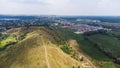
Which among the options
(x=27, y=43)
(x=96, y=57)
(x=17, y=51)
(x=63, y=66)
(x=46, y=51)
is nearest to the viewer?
(x=63, y=66)

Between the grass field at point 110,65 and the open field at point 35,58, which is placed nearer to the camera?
the open field at point 35,58

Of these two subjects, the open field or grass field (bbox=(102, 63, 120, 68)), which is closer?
the open field

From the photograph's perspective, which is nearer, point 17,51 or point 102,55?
point 17,51

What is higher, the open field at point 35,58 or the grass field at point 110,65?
the open field at point 35,58

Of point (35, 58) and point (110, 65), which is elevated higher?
point (35, 58)

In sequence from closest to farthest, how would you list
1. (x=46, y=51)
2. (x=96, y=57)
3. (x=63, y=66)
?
(x=63, y=66), (x=46, y=51), (x=96, y=57)

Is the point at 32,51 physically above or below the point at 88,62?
above

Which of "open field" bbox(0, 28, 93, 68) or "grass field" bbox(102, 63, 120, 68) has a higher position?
"open field" bbox(0, 28, 93, 68)

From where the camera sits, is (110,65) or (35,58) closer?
(35,58)

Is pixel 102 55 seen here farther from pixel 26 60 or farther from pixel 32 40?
pixel 26 60

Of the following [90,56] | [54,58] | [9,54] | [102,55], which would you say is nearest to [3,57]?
[9,54]
